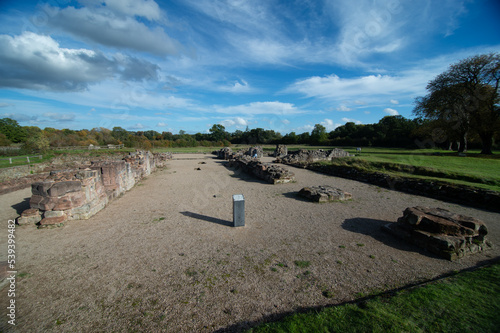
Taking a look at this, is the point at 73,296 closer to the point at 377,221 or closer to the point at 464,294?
the point at 464,294

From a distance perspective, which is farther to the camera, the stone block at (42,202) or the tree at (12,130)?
the tree at (12,130)

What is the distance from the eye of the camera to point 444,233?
4785mm

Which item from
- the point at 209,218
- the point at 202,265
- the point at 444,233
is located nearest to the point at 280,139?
the point at 209,218

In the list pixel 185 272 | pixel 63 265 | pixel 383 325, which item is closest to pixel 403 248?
pixel 383 325

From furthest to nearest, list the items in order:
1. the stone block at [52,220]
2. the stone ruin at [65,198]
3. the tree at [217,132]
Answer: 1. the tree at [217,132]
2. the stone ruin at [65,198]
3. the stone block at [52,220]

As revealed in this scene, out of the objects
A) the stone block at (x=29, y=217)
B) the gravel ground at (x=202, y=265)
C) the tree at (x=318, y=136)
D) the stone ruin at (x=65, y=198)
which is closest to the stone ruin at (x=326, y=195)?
the gravel ground at (x=202, y=265)

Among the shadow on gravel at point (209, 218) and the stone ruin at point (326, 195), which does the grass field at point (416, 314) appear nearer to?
the shadow on gravel at point (209, 218)

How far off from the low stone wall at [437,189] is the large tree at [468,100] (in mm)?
16366

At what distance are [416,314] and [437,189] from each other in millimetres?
8980

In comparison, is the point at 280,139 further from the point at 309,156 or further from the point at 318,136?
the point at 309,156

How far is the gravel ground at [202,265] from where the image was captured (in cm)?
299

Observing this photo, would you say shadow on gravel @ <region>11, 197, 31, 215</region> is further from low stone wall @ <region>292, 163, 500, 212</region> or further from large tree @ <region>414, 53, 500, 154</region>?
large tree @ <region>414, 53, 500, 154</region>

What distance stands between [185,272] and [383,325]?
3294 mm

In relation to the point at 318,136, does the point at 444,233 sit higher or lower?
lower
